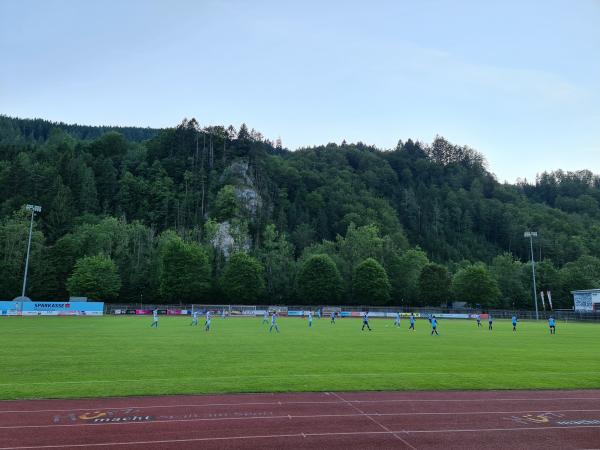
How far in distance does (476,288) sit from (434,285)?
31.9ft

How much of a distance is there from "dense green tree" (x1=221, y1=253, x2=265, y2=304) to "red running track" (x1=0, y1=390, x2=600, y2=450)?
89.7 metres

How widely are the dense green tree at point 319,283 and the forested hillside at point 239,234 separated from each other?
0.84 feet

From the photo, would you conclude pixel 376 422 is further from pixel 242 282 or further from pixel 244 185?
pixel 244 185

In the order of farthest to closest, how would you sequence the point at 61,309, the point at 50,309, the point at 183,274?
the point at 183,274 → the point at 61,309 → the point at 50,309

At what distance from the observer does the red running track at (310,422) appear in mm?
10969

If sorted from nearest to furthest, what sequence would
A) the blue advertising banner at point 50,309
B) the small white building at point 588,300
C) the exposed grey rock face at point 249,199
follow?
the blue advertising banner at point 50,309, the small white building at point 588,300, the exposed grey rock face at point 249,199

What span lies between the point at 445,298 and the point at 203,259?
60.7 metres

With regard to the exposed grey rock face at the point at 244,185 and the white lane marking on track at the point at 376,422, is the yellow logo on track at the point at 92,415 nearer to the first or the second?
the white lane marking on track at the point at 376,422

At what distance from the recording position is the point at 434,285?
366ft

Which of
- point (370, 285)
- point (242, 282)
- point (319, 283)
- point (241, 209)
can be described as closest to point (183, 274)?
point (242, 282)

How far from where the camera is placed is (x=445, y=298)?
369ft

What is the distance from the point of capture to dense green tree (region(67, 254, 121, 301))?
320ft

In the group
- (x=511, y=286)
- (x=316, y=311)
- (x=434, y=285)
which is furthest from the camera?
(x=511, y=286)

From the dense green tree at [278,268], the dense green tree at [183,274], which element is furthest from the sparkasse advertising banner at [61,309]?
the dense green tree at [278,268]
